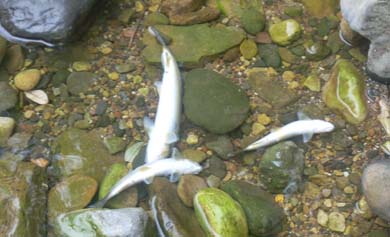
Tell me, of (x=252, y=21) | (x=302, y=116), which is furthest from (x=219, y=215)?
(x=252, y=21)

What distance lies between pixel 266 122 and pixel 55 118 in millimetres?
1713

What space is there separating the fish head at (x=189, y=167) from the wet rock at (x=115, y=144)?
51 centimetres

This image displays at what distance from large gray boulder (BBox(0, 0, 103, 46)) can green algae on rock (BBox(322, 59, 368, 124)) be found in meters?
2.18

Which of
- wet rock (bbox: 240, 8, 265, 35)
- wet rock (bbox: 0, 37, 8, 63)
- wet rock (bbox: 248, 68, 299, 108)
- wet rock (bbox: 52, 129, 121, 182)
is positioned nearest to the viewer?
wet rock (bbox: 52, 129, 121, 182)

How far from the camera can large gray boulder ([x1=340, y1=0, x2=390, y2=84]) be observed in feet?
14.7

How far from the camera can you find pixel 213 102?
4.66m

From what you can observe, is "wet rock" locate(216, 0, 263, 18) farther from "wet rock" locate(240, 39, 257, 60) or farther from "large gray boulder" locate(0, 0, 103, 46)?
"large gray boulder" locate(0, 0, 103, 46)

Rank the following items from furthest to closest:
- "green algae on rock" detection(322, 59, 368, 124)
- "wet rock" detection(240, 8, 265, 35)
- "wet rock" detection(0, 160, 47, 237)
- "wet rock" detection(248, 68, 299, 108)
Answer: "wet rock" detection(240, 8, 265, 35), "wet rock" detection(248, 68, 299, 108), "green algae on rock" detection(322, 59, 368, 124), "wet rock" detection(0, 160, 47, 237)

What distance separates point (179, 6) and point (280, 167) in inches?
71.9

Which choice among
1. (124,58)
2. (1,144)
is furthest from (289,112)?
(1,144)

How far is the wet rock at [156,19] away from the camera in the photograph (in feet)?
17.4

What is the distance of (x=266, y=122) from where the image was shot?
4.76m

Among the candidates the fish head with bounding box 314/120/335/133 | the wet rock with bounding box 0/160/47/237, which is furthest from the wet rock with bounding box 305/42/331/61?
the wet rock with bounding box 0/160/47/237

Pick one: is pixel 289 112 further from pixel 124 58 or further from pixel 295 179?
pixel 124 58
